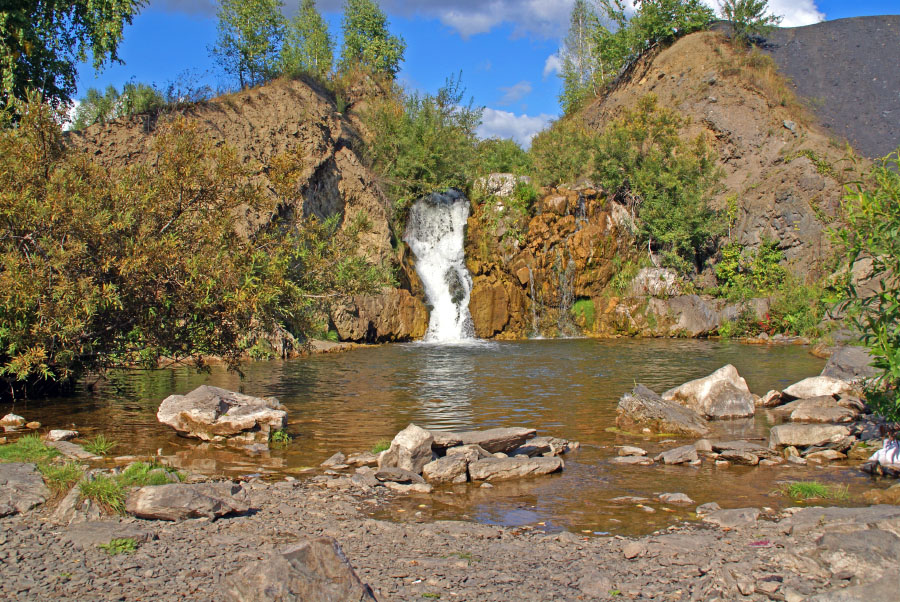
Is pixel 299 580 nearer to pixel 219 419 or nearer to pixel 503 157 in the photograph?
pixel 219 419

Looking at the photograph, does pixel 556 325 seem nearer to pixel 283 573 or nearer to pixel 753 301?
pixel 753 301

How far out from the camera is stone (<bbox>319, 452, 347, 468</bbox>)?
29.0ft

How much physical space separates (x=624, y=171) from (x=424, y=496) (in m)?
27.9

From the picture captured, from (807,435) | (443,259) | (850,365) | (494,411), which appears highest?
(443,259)

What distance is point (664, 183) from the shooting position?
31391 mm

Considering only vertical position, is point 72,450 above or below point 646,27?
below

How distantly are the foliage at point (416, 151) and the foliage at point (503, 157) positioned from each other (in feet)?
6.55

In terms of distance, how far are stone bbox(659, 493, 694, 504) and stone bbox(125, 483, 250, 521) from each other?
14.3 ft

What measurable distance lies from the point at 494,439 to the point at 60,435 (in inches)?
245

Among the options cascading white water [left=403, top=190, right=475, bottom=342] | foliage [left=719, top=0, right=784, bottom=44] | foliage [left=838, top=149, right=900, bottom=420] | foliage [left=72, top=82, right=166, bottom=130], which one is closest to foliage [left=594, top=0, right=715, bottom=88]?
foliage [left=719, top=0, right=784, bottom=44]

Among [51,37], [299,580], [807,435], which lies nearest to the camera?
[299,580]

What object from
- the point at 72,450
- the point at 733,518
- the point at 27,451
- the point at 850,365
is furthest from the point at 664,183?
the point at 27,451

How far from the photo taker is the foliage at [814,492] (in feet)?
24.4

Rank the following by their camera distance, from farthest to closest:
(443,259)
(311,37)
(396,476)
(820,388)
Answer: (311,37) → (443,259) → (820,388) → (396,476)
